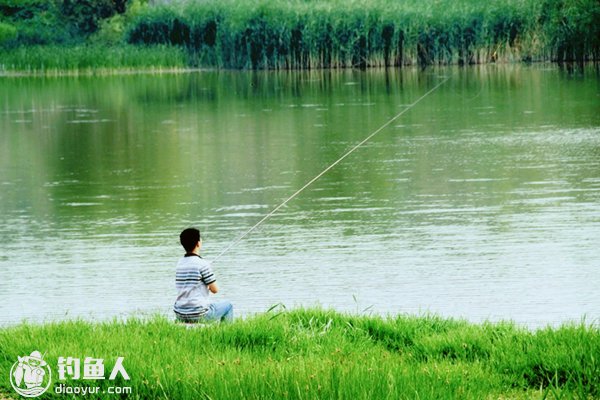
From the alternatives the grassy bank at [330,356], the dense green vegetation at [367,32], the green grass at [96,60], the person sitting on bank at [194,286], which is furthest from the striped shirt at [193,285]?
the green grass at [96,60]

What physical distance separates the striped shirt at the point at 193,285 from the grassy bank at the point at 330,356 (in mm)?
251

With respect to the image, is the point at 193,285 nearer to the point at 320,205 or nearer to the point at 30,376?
the point at 30,376

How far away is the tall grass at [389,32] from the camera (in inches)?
1804

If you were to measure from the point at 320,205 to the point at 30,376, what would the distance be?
9.27 meters

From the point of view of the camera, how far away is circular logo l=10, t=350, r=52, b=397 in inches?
251

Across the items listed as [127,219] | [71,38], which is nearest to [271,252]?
[127,219]

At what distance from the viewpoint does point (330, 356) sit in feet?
22.8

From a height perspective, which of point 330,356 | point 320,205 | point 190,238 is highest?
point 190,238

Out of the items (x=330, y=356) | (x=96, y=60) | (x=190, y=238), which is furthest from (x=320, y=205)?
(x=96, y=60)

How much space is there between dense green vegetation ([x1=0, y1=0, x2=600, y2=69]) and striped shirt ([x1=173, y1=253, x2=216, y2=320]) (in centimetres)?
3791

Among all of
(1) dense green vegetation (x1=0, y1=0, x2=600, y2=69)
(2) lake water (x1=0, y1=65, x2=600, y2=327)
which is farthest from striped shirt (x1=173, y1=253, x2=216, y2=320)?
(1) dense green vegetation (x1=0, y1=0, x2=600, y2=69)

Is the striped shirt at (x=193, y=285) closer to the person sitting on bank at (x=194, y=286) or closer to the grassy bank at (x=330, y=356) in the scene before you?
the person sitting on bank at (x=194, y=286)

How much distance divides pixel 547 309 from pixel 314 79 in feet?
111

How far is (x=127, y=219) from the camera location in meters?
15.0
